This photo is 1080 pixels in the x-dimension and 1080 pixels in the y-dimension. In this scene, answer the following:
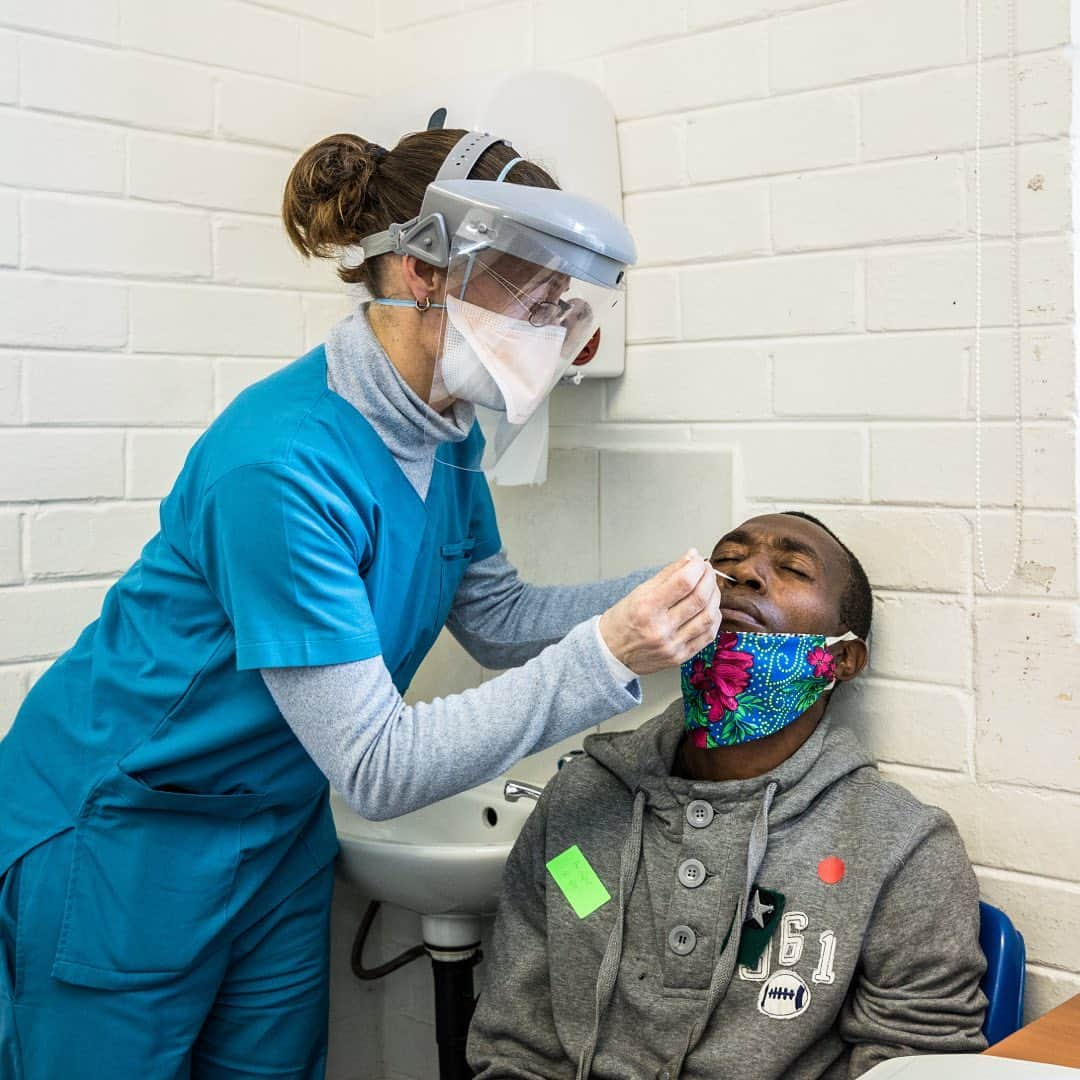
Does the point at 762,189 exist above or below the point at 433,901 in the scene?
above

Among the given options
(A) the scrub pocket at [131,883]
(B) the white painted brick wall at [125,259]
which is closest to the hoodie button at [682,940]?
(A) the scrub pocket at [131,883]

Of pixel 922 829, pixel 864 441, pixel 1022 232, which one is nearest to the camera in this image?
pixel 922 829

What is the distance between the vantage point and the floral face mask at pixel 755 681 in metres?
1.70

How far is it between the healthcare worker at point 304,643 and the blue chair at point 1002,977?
0.53 m

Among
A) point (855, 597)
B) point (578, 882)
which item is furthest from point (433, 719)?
point (855, 597)

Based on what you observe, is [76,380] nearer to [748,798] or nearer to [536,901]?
[536,901]

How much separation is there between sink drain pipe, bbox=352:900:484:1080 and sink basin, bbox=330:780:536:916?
0.28 ft

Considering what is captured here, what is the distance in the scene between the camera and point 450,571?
186 centimetres

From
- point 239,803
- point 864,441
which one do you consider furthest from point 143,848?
point 864,441

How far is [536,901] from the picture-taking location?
6.02 ft

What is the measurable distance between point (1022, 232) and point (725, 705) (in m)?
0.71

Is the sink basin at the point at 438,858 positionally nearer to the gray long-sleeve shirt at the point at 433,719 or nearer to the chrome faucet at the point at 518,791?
the chrome faucet at the point at 518,791

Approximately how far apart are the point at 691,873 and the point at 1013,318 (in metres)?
0.82

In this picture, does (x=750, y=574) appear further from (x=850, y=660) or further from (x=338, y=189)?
(x=338, y=189)
